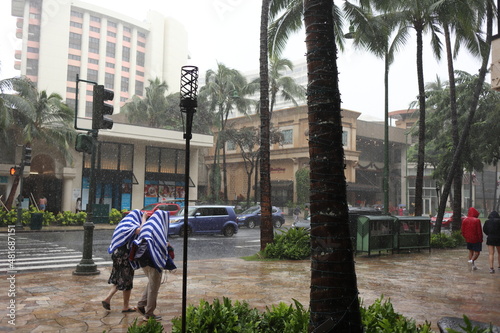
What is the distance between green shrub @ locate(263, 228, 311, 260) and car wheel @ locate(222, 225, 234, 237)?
854 cm

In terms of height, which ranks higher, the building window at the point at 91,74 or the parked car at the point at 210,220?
the building window at the point at 91,74

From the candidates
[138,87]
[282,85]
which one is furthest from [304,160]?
[138,87]

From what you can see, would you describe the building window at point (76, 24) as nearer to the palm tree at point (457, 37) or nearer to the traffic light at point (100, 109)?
the palm tree at point (457, 37)

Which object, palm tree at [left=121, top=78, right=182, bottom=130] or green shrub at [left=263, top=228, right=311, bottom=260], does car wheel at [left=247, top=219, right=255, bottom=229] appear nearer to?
green shrub at [left=263, top=228, right=311, bottom=260]

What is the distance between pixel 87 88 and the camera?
8081cm

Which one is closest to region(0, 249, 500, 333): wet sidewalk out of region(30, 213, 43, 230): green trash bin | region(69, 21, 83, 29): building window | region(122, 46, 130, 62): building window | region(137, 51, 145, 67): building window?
region(30, 213, 43, 230): green trash bin

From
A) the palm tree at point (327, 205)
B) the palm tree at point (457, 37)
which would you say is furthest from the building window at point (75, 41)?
the palm tree at point (327, 205)

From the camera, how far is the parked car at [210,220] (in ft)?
68.7

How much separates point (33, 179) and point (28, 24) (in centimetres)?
5487

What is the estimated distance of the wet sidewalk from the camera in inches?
236

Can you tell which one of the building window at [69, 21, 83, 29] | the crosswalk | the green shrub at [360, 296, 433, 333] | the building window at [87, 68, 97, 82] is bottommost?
the crosswalk

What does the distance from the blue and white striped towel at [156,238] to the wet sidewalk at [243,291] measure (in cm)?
85

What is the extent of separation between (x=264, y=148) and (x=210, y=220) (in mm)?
9103

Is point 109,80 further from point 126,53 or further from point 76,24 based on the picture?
point 76,24
